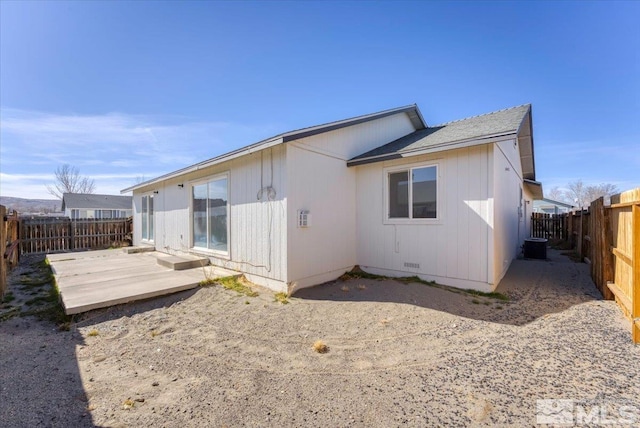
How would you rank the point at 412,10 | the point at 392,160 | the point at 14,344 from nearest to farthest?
the point at 14,344
the point at 392,160
the point at 412,10

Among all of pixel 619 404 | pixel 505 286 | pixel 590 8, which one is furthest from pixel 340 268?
pixel 590 8

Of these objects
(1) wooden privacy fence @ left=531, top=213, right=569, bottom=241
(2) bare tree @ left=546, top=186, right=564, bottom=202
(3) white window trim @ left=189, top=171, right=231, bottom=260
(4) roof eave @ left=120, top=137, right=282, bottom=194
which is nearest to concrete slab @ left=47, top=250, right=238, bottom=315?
(3) white window trim @ left=189, top=171, right=231, bottom=260

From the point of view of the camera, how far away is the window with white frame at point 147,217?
454 inches

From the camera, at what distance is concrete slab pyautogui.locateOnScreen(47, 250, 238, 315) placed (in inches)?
184

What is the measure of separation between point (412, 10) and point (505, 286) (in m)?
7.41

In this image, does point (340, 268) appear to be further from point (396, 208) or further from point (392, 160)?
point (392, 160)

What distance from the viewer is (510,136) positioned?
4.75m

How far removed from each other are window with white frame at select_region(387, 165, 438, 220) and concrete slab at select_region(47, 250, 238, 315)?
4.14 metres

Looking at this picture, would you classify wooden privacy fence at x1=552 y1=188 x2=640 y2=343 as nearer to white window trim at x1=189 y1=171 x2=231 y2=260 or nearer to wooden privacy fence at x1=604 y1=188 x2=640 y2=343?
wooden privacy fence at x1=604 y1=188 x2=640 y2=343

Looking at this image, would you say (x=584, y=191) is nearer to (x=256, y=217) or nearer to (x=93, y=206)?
(x=256, y=217)

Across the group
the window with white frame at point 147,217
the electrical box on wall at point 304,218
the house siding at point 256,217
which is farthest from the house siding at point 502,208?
the window with white frame at point 147,217

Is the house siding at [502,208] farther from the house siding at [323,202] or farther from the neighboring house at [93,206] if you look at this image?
the neighboring house at [93,206]

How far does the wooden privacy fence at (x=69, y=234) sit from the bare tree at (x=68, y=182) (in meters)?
35.9

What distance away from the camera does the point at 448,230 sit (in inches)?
221
